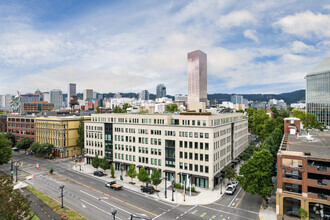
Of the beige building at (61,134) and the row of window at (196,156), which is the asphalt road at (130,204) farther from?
the beige building at (61,134)

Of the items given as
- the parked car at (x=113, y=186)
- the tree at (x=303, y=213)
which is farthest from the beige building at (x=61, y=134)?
the tree at (x=303, y=213)

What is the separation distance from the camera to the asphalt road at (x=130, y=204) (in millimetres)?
42250

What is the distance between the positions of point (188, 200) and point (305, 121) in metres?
79.8

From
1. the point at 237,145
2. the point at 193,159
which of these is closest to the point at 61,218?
the point at 193,159

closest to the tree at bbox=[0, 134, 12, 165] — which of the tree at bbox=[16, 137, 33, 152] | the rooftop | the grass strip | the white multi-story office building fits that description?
the white multi-story office building

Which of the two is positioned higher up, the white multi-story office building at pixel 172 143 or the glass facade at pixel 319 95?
the glass facade at pixel 319 95

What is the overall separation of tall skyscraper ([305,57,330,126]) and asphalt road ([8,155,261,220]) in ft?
325

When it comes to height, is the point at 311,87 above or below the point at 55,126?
above

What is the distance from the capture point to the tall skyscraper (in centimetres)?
11862

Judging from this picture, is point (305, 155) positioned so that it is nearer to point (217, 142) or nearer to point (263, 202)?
point (263, 202)

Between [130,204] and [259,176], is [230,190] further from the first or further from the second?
[130,204]

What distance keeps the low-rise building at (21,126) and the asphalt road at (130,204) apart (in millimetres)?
55434

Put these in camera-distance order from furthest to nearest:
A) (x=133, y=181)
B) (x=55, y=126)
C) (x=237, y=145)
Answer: (x=55, y=126) < (x=237, y=145) < (x=133, y=181)

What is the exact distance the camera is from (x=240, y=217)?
1615 inches
